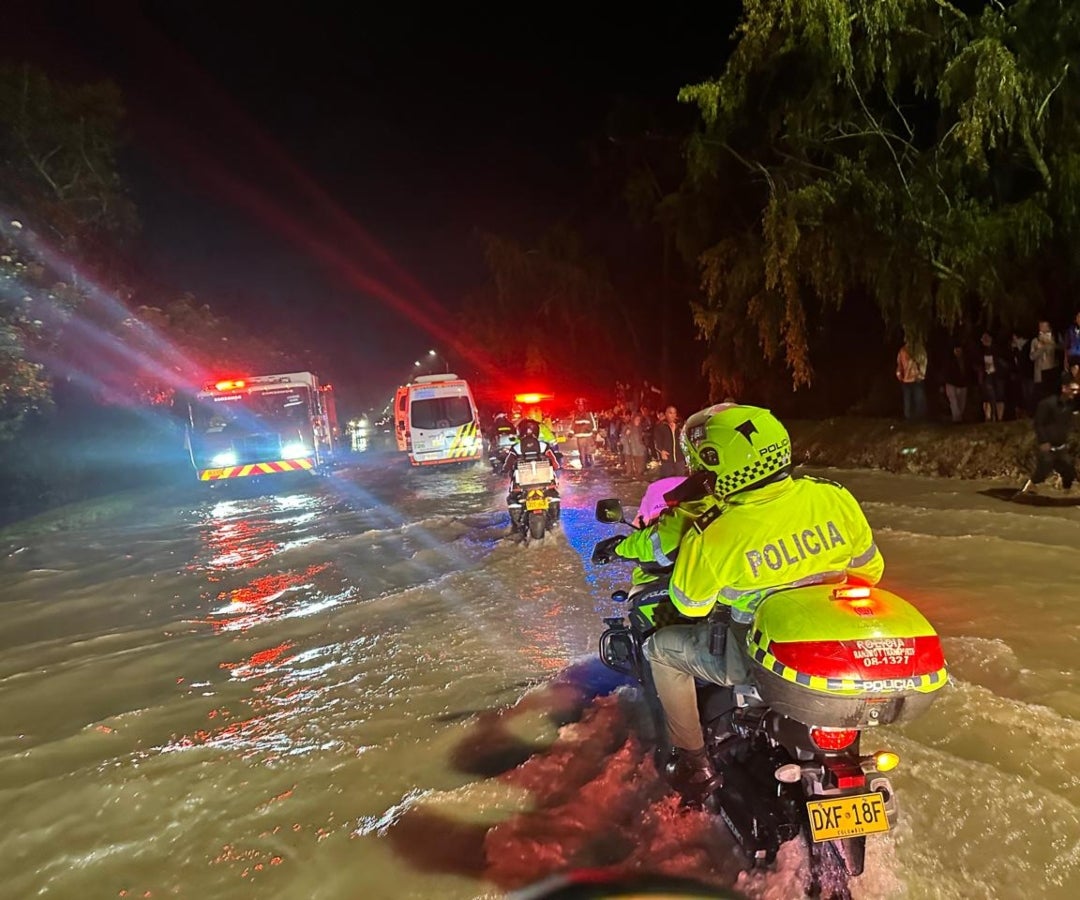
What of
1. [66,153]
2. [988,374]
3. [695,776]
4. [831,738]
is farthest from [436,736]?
[66,153]

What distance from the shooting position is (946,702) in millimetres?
4828

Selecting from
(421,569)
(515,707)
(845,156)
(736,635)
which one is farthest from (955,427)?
(736,635)

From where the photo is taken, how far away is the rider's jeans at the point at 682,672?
3.40 metres

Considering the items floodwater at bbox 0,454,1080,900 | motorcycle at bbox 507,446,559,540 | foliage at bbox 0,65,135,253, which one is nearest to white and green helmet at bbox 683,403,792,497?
floodwater at bbox 0,454,1080,900

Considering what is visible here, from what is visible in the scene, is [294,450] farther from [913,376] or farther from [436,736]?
[436,736]

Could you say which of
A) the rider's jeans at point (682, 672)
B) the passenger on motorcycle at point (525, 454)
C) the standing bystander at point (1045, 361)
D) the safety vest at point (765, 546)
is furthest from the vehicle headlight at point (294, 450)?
the safety vest at point (765, 546)

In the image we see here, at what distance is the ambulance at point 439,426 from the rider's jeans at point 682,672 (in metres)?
18.0

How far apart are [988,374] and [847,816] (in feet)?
42.8

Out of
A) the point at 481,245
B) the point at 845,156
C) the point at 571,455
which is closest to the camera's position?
the point at 845,156

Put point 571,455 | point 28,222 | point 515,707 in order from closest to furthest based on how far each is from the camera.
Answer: point 515,707 → point 28,222 → point 571,455

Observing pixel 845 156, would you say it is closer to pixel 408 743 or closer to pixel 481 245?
pixel 408 743

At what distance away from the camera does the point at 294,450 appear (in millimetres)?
20031

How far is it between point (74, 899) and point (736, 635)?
3137 mm

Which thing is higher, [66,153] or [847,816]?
[66,153]
